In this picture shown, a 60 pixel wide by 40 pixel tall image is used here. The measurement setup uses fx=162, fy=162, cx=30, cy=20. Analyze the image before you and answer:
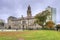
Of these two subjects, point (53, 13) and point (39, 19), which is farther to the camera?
point (53, 13)

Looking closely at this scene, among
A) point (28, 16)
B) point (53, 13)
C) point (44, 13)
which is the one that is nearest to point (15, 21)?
point (28, 16)

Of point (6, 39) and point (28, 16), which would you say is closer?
point (6, 39)

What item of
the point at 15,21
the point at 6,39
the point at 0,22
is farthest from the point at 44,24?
the point at 15,21

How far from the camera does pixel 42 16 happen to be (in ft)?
251

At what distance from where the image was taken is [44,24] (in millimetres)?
79125

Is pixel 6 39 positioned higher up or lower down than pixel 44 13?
lower down

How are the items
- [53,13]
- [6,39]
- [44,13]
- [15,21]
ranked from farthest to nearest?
[15,21] → [53,13] → [44,13] → [6,39]

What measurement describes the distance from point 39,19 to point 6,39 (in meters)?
53.8

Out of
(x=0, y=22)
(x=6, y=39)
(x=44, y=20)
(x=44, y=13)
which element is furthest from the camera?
(x=0, y=22)

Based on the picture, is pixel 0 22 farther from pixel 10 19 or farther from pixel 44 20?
pixel 44 20

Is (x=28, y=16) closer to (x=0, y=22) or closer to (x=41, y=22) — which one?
(x=0, y=22)

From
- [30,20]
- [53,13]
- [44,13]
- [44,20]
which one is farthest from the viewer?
[30,20]

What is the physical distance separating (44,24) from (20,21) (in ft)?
210

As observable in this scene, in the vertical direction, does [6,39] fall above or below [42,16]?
below
